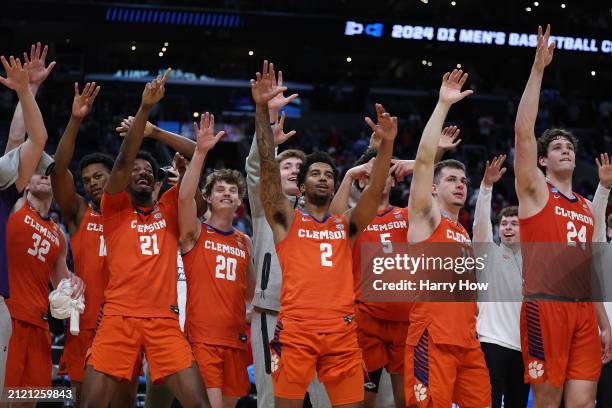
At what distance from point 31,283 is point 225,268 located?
63.8 inches

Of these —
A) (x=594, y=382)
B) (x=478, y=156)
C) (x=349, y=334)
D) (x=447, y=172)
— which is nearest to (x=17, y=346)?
(x=349, y=334)

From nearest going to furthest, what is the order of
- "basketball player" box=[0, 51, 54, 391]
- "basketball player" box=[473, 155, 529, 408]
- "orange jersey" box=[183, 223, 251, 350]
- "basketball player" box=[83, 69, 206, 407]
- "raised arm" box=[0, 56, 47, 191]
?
"basketball player" box=[0, 51, 54, 391], "raised arm" box=[0, 56, 47, 191], "basketball player" box=[83, 69, 206, 407], "orange jersey" box=[183, 223, 251, 350], "basketball player" box=[473, 155, 529, 408]

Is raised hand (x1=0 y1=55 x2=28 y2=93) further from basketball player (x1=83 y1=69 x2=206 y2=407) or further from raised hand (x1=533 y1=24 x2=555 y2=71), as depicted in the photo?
raised hand (x1=533 y1=24 x2=555 y2=71)

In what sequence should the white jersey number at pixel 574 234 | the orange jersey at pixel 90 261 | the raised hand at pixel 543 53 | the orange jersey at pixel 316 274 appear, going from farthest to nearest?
the orange jersey at pixel 90 261 < the white jersey number at pixel 574 234 < the raised hand at pixel 543 53 < the orange jersey at pixel 316 274

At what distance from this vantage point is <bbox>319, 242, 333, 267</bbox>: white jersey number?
6283 millimetres

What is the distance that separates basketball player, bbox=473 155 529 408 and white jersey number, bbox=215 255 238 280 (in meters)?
2.16

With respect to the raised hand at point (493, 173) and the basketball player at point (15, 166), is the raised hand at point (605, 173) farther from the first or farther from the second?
the basketball player at point (15, 166)

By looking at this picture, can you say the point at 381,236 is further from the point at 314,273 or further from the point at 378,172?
the point at 314,273

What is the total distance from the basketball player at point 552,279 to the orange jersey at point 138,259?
2.72m

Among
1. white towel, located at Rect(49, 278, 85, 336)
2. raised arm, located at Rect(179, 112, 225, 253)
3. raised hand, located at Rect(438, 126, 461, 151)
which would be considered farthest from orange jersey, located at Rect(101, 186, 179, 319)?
raised hand, located at Rect(438, 126, 461, 151)

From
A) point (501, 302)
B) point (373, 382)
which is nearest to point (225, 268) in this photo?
point (373, 382)

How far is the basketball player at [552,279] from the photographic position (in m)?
6.42

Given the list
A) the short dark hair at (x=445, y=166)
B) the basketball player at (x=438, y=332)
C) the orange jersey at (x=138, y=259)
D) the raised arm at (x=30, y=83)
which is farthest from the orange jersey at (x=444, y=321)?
the raised arm at (x=30, y=83)

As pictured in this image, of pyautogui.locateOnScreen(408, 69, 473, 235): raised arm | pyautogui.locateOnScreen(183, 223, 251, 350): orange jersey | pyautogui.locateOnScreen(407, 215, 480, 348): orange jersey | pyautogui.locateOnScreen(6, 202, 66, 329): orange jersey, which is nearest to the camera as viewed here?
pyautogui.locateOnScreen(407, 215, 480, 348): orange jersey
